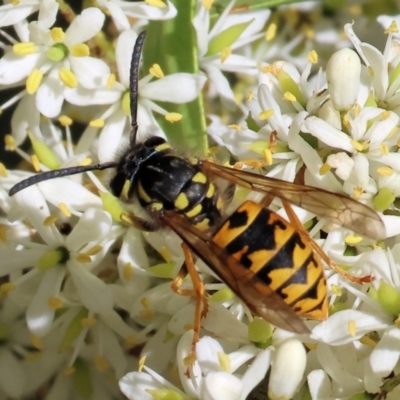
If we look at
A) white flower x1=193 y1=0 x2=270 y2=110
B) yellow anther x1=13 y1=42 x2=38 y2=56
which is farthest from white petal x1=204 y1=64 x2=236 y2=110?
yellow anther x1=13 y1=42 x2=38 y2=56

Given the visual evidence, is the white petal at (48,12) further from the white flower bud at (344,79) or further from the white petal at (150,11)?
the white flower bud at (344,79)

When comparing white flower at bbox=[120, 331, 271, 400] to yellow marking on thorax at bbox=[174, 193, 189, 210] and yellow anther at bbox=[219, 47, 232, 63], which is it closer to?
yellow marking on thorax at bbox=[174, 193, 189, 210]

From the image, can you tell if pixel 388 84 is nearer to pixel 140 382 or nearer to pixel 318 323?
pixel 318 323

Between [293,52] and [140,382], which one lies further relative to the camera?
[293,52]

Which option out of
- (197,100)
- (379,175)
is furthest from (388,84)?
(197,100)

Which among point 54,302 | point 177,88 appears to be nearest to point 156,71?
point 177,88

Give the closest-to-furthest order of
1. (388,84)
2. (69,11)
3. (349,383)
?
(349,383) → (388,84) → (69,11)

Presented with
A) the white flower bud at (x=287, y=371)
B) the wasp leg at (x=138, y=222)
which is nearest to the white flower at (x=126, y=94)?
the wasp leg at (x=138, y=222)
